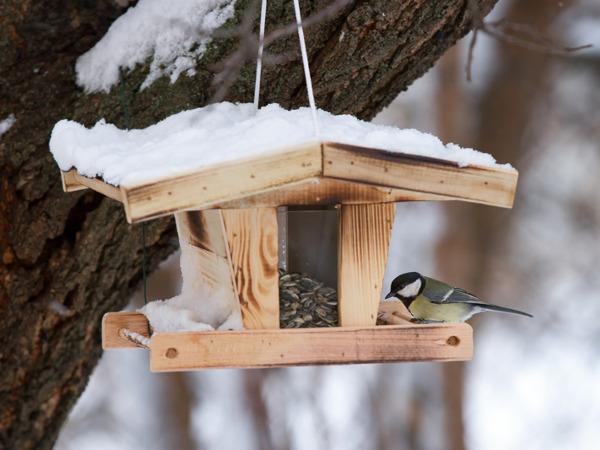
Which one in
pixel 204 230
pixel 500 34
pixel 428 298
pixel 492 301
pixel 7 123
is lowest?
pixel 428 298

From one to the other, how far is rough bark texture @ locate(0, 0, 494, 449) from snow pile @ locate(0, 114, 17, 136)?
14mm

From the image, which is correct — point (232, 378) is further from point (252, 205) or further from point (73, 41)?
point (252, 205)

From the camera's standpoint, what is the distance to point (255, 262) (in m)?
2.05

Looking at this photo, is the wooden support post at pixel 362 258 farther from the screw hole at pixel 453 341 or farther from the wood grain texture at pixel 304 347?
the screw hole at pixel 453 341

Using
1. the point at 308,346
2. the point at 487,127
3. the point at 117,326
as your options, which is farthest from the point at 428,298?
the point at 487,127

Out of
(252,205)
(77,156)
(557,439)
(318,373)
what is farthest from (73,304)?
(557,439)

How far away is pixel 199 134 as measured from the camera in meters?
1.96

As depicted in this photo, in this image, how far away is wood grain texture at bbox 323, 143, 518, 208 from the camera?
5.78ft

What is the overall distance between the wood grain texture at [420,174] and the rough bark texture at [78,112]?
2.49ft

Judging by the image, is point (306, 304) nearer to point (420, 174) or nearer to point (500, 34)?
point (420, 174)

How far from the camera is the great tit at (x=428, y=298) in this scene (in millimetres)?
2555

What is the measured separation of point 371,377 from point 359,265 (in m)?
5.28

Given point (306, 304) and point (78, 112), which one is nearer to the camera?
point (306, 304)

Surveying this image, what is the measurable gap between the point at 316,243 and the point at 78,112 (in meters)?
1.02
